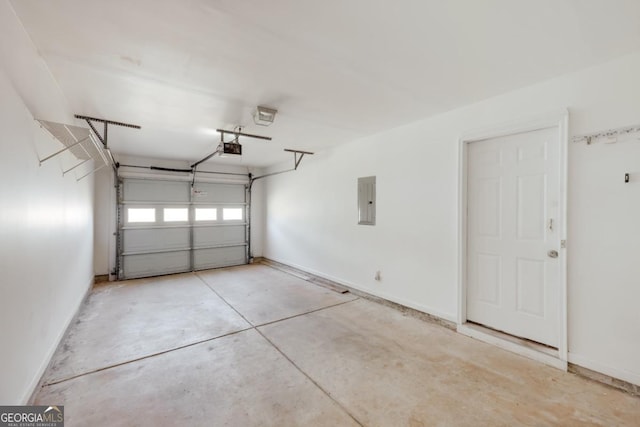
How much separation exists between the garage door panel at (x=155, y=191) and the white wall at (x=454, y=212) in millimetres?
2594

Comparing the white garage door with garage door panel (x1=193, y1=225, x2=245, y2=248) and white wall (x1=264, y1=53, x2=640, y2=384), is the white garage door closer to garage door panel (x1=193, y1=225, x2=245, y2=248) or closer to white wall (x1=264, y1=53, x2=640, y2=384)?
garage door panel (x1=193, y1=225, x2=245, y2=248)

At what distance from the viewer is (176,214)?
20.0 ft

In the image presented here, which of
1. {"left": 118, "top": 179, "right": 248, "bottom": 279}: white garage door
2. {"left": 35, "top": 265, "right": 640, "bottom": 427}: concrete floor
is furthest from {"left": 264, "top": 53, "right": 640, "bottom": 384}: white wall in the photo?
{"left": 118, "top": 179, "right": 248, "bottom": 279}: white garage door

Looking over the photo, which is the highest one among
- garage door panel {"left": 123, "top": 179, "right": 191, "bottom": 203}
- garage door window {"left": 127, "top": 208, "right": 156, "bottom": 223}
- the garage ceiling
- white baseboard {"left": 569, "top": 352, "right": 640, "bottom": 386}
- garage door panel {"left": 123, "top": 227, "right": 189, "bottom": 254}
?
the garage ceiling

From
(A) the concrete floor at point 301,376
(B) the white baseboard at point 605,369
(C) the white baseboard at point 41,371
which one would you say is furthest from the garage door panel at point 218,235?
(B) the white baseboard at point 605,369

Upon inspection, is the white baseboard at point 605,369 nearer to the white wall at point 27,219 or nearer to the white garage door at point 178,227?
the white wall at point 27,219

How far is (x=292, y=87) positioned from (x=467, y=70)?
58.3 inches

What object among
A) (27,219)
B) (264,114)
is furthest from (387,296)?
(27,219)

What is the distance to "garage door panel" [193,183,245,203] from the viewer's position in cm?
633

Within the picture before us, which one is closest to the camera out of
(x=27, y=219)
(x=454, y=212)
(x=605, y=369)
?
(x=27, y=219)

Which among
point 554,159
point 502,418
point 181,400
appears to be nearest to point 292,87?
point 554,159

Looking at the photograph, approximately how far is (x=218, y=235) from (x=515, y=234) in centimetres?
596

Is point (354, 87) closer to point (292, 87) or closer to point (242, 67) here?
point (292, 87)

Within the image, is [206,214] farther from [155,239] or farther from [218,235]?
[155,239]
